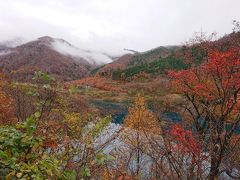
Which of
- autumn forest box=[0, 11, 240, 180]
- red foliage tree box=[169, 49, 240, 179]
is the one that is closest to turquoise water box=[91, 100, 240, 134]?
autumn forest box=[0, 11, 240, 180]

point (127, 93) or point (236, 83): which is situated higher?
point (236, 83)

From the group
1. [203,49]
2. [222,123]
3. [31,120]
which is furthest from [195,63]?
[31,120]

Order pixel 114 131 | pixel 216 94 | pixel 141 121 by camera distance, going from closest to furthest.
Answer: pixel 114 131
pixel 216 94
pixel 141 121

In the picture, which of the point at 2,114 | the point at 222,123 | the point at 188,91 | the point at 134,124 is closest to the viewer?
the point at 222,123

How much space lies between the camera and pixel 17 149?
5.06 m

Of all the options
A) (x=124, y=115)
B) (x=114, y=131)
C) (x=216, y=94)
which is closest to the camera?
(x=114, y=131)

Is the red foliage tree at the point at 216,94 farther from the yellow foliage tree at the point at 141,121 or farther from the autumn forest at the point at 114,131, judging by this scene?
the yellow foliage tree at the point at 141,121

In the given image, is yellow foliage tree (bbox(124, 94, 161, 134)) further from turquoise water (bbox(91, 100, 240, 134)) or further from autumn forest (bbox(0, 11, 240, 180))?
turquoise water (bbox(91, 100, 240, 134))

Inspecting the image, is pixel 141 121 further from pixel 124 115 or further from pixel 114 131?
pixel 124 115

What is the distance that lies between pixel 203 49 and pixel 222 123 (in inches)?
385

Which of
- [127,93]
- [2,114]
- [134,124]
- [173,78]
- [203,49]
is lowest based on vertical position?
[127,93]

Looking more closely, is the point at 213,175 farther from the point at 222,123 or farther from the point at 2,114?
the point at 2,114

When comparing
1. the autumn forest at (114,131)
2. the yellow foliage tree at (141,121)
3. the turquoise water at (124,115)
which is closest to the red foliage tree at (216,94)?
the autumn forest at (114,131)

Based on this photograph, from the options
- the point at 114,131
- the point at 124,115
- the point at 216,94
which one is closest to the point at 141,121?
the point at 216,94
